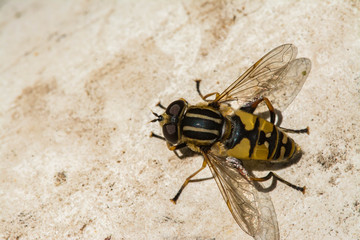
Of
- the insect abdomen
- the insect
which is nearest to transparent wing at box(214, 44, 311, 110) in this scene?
the insect

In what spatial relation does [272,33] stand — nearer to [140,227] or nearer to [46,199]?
[140,227]

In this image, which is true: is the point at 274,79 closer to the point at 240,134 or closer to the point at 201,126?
the point at 240,134

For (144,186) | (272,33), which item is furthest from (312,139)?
(144,186)

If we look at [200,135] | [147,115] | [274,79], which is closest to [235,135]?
[200,135]

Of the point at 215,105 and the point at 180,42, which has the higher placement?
the point at 180,42

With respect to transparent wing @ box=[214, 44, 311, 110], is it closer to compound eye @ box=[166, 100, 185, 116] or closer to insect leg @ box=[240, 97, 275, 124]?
insect leg @ box=[240, 97, 275, 124]

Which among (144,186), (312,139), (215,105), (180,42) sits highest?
(180,42)

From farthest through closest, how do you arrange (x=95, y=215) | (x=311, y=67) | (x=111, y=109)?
1. (x=111, y=109)
2. (x=311, y=67)
3. (x=95, y=215)
